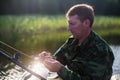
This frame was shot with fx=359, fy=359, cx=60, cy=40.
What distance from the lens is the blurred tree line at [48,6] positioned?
109ft

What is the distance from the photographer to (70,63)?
4.75 meters

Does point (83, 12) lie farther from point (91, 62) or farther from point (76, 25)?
point (91, 62)

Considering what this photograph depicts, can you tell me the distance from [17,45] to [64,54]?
341 inches

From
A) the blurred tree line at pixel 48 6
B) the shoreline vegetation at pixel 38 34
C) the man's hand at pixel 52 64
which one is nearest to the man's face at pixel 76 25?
the man's hand at pixel 52 64

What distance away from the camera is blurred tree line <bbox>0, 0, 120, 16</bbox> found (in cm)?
3338

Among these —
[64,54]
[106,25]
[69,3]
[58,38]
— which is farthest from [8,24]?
[69,3]

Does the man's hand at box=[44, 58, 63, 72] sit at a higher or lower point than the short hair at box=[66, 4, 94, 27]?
lower

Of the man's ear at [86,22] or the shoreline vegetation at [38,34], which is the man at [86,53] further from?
the shoreline vegetation at [38,34]

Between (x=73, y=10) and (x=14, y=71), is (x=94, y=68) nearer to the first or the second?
(x=73, y=10)

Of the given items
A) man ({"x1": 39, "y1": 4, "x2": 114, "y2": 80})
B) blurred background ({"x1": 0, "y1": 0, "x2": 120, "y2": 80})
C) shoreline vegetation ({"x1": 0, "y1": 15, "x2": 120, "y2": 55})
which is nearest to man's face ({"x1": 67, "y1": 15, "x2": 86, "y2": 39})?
man ({"x1": 39, "y1": 4, "x2": 114, "y2": 80})

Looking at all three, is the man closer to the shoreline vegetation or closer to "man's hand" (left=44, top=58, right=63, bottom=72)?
"man's hand" (left=44, top=58, right=63, bottom=72)

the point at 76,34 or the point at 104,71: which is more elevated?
the point at 76,34

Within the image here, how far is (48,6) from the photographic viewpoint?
35250mm

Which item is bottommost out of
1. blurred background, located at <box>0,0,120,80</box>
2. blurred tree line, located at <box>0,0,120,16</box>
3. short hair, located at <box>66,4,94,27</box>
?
blurred tree line, located at <box>0,0,120,16</box>
